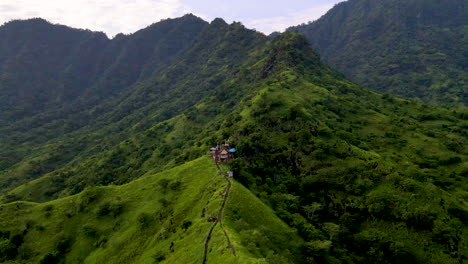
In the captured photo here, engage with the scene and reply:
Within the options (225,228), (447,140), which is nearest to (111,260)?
(225,228)

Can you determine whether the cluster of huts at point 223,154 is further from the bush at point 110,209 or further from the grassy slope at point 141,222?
the bush at point 110,209

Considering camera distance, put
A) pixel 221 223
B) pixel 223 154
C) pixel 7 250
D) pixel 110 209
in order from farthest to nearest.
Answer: pixel 223 154 → pixel 110 209 → pixel 7 250 → pixel 221 223

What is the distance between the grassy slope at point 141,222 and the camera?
2350 inches

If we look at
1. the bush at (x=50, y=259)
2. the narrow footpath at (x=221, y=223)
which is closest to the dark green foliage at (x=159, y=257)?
the narrow footpath at (x=221, y=223)

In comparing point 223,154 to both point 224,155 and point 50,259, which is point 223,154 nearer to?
point 224,155

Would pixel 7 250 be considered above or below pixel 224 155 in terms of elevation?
below

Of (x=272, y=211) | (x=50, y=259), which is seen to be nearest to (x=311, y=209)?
(x=272, y=211)

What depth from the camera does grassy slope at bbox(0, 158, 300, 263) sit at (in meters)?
59.7

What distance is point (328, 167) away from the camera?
94.2 meters

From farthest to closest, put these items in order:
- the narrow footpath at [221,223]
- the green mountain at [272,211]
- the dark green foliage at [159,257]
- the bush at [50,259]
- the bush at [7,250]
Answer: the bush at [7,250] < the bush at [50,259] < the green mountain at [272,211] < the dark green foliage at [159,257] < the narrow footpath at [221,223]

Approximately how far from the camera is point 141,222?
7531 cm

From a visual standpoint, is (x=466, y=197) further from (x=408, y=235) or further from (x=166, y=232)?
(x=166, y=232)

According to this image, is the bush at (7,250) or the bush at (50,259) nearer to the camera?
the bush at (50,259)

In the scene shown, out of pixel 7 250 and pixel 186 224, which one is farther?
pixel 7 250
